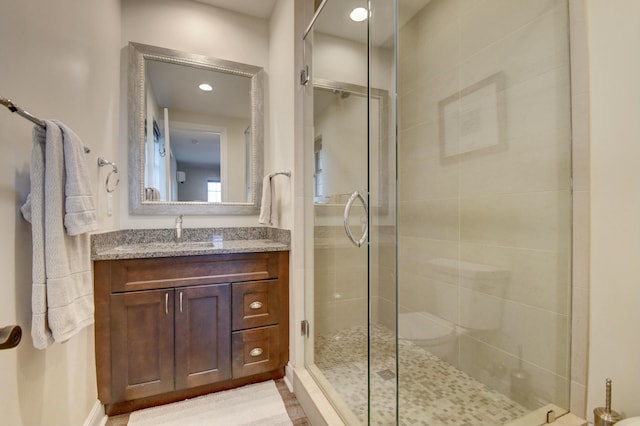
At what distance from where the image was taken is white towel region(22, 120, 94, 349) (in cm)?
92

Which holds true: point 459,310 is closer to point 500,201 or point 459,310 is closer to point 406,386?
point 406,386

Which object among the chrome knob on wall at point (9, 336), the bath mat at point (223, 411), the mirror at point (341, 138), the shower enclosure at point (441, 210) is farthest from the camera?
the mirror at point (341, 138)

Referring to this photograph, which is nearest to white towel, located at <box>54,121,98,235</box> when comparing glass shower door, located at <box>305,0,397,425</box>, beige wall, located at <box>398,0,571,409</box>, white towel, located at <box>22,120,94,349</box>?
white towel, located at <box>22,120,94,349</box>

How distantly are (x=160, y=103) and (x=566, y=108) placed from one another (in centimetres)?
245

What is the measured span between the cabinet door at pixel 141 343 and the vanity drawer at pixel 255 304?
1.17ft

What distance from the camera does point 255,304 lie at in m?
1.81

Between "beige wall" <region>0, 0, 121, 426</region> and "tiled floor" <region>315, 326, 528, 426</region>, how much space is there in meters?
1.23

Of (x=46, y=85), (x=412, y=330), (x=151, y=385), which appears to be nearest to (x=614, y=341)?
(x=412, y=330)

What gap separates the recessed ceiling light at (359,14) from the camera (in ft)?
5.71

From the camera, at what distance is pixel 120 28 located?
1.99 m

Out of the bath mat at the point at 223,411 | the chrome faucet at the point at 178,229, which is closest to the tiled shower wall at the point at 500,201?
the bath mat at the point at 223,411

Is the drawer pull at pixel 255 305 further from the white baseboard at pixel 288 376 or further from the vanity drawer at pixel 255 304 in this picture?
the white baseboard at pixel 288 376

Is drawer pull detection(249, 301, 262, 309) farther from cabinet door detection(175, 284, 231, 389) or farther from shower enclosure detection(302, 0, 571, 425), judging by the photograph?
shower enclosure detection(302, 0, 571, 425)

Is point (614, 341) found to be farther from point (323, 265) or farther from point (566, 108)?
point (323, 265)
